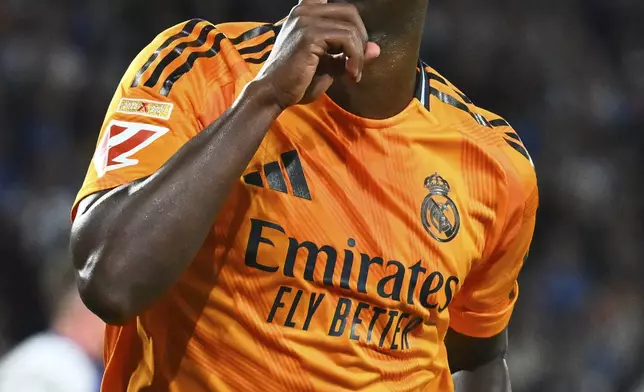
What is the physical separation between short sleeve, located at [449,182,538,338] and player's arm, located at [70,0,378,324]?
0.79m

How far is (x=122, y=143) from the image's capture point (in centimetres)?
194

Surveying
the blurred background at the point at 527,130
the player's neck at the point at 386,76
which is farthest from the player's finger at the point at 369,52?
the blurred background at the point at 527,130

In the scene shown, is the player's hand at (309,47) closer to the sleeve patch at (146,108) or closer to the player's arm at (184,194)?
the player's arm at (184,194)

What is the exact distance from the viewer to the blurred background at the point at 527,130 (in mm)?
6387

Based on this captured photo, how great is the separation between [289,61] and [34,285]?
459cm

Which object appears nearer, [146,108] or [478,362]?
[146,108]

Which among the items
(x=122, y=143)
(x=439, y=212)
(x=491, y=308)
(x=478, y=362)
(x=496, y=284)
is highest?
(x=122, y=143)

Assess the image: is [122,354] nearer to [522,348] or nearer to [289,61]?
[289,61]

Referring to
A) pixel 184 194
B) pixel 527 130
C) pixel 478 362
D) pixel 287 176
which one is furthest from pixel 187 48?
pixel 527 130

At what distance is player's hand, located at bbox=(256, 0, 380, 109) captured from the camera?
1.85 m

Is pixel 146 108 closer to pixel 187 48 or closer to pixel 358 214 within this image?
pixel 187 48

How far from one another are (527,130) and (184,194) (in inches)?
232

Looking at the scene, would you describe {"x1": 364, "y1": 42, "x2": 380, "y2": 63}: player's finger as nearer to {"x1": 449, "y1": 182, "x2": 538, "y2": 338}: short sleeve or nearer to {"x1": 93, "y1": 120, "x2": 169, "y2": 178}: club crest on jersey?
{"x1": 93, "y1": 120, "x2": 169, "y2": 178}: club crest on jersey

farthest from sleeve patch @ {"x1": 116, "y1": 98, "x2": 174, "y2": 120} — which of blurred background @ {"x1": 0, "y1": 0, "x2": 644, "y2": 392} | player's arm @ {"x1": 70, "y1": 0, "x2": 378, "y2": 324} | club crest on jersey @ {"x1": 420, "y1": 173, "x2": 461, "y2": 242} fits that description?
blurred background @ {"x1": 0, "y1": 0, "x2": 644, "y2": 392}
